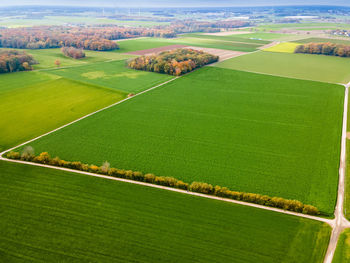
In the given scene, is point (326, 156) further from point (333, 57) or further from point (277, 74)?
point (333, 57)

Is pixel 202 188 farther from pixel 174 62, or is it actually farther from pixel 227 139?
pixel 174 62

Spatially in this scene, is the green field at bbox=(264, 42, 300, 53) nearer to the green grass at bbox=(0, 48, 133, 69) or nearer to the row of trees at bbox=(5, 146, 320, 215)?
the green grass at bbox=(0, 48, 133, 69)

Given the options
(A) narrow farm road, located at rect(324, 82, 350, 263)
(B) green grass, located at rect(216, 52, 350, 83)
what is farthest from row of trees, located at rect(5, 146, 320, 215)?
(B) green grass, located at rect(216, 52, 350, 83)

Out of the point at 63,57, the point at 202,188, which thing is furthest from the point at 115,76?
the point at 202,188

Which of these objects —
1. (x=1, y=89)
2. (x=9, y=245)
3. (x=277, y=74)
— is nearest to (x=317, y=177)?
(x=9, y=245)

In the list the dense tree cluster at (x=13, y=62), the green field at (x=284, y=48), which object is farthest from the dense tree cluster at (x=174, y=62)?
the green field at (x=284, y=48)

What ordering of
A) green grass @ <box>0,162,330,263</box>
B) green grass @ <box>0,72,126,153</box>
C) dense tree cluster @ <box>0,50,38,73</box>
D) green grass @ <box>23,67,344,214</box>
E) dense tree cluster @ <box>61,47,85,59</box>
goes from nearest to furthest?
green grass @ <box>0,162,330,263</box> → green grass @ <box>23,67,344,214</box> → green grass @ <box>0,72,126,153</box> → dense tree cluster @ <box>0,50,38,73</box> → dense tree cluster @ <box>61,47,85,59</box>

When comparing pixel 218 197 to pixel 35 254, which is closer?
pixel 35 254
